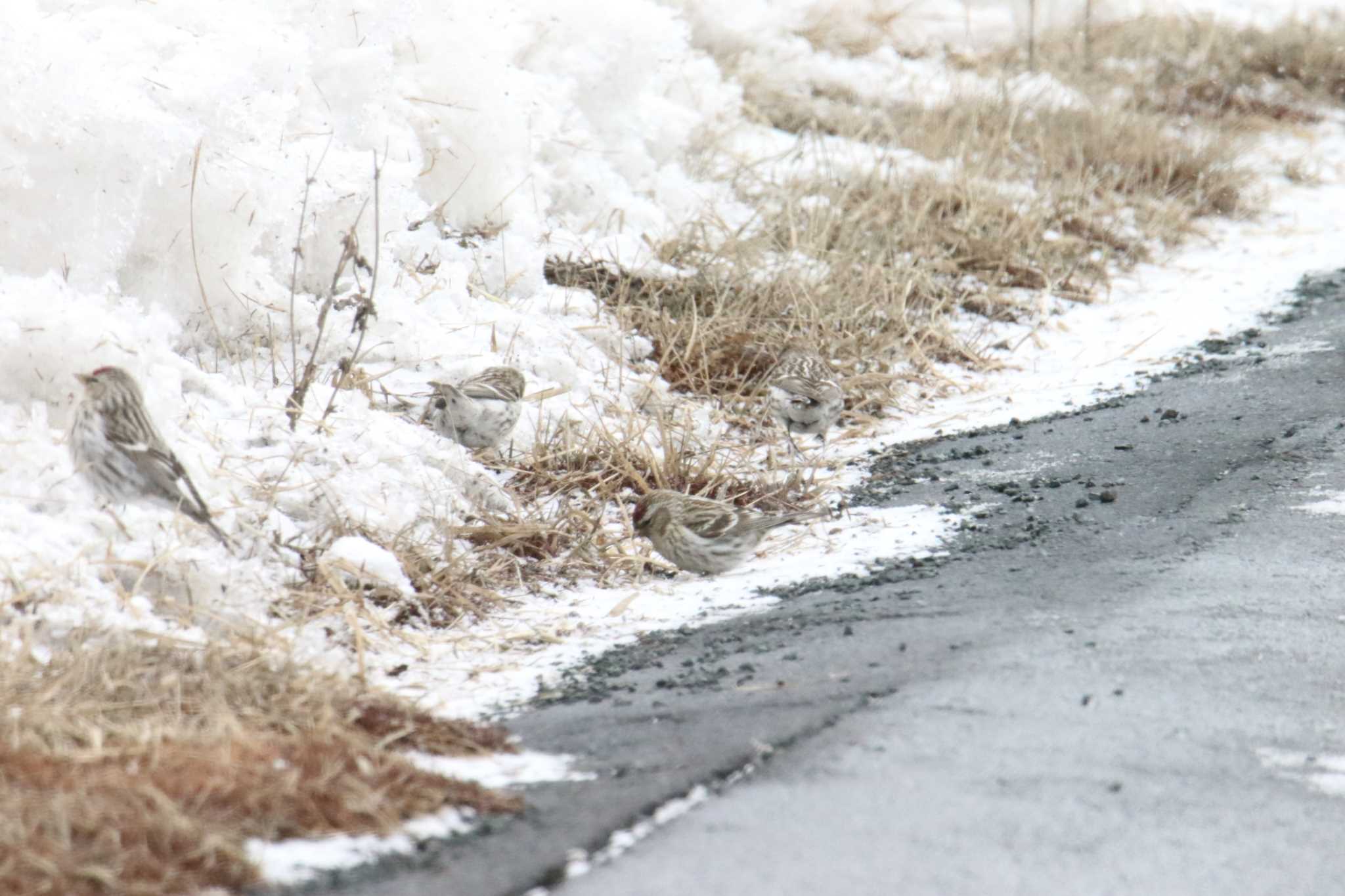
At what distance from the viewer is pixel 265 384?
16.8ft

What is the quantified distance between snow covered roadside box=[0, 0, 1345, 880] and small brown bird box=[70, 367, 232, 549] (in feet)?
0.27

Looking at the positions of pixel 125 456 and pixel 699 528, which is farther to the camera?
pixel 699 528

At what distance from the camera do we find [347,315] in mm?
5703

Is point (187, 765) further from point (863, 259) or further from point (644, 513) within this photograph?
point (863, 259)

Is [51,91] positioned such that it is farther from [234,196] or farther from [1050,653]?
[1050,653]

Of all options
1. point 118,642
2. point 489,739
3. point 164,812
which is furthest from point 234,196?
point 164,812

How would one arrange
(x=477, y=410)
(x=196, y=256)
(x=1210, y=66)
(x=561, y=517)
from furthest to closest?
(x=1210, y=66) < (x=196, y=256) < (x=477, y=410) < (x=561, y=517)

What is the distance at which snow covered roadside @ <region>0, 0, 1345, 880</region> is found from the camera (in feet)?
12.8

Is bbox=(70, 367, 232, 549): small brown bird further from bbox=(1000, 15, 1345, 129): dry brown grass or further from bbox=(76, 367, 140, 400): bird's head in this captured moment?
bbox=(1000, 15, 1345, 129): dry brown grass

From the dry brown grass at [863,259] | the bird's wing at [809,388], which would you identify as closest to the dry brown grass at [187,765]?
the dry brown grass at [863,259]

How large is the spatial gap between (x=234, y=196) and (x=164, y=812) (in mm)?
3294

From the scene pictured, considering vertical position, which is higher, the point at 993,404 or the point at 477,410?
the point at 477,410

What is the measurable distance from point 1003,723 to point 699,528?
1.47 meters

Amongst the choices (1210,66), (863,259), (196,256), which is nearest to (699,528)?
(196,256)
